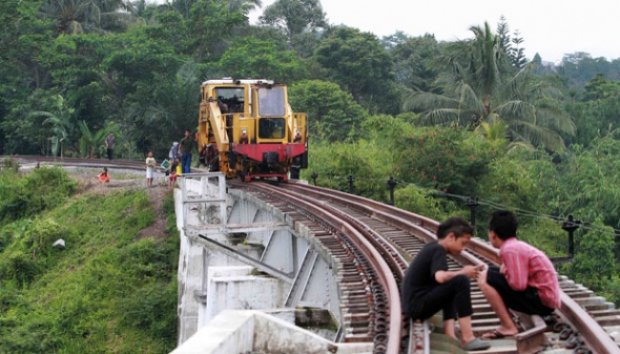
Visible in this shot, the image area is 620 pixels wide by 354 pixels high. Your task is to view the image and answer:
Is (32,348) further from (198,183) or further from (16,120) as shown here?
(16,120)

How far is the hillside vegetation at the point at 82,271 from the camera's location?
17.0 metres

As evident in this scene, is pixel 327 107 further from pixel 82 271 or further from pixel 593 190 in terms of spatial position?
pixel 82 271

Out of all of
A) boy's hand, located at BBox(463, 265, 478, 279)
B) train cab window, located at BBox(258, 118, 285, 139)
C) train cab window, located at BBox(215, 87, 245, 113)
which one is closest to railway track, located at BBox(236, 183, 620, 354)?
boy's hand, located at BBox(463, 265, 478, 279)

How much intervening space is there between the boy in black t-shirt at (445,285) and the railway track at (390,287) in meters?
0.18

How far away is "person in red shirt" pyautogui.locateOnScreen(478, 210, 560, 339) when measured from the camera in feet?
20.4

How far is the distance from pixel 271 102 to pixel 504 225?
583 inches

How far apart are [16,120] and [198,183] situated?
84.6 feet

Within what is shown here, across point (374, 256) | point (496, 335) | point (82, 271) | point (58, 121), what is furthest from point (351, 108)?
point (496, 335)

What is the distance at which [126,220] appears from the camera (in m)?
23.2

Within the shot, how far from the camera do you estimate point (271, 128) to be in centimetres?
2059

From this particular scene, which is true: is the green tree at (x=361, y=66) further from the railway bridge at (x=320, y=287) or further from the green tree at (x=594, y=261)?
the green tree at (x=594, y=261)

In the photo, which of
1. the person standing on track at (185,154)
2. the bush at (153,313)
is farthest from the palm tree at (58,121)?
the bush at (153,313)

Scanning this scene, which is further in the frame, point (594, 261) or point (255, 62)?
point (255, 62)

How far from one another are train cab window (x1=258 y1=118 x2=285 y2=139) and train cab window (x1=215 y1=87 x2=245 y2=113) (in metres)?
1.56
